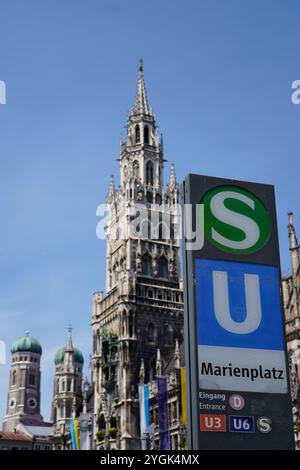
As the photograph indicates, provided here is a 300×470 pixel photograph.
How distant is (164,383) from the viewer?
254 ft

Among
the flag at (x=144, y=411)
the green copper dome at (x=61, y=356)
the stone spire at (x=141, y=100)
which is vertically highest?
the stone spire at (x=141, y=100)

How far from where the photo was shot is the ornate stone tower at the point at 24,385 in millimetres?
177000

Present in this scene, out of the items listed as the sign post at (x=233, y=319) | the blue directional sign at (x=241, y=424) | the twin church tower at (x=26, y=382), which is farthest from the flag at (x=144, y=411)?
the twin church tower at (x=26, y=382)

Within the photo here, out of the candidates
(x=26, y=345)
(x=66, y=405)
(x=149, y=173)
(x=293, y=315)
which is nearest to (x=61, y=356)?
(x=26, y=345)

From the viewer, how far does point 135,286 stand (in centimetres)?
9294

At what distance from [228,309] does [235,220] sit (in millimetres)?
2386

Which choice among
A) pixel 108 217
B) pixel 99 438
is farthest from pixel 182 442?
pixel 108 217

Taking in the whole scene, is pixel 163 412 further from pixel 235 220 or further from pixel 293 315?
pixel 235 220

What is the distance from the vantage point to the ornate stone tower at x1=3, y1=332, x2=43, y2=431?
177000mm

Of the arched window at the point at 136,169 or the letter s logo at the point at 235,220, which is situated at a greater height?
the arched window at the point at 136,169

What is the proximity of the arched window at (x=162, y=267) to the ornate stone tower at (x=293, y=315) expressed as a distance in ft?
106

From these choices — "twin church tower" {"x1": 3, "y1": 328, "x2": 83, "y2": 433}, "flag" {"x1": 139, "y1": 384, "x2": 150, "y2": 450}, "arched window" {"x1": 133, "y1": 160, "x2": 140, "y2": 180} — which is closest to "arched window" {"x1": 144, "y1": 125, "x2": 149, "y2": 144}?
"arched window" {"x1": 133, "y1": 160, "x2": 140, "y2": 180}

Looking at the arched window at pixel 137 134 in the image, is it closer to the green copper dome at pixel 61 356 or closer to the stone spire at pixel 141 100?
the stone spire at pixel 141 100
